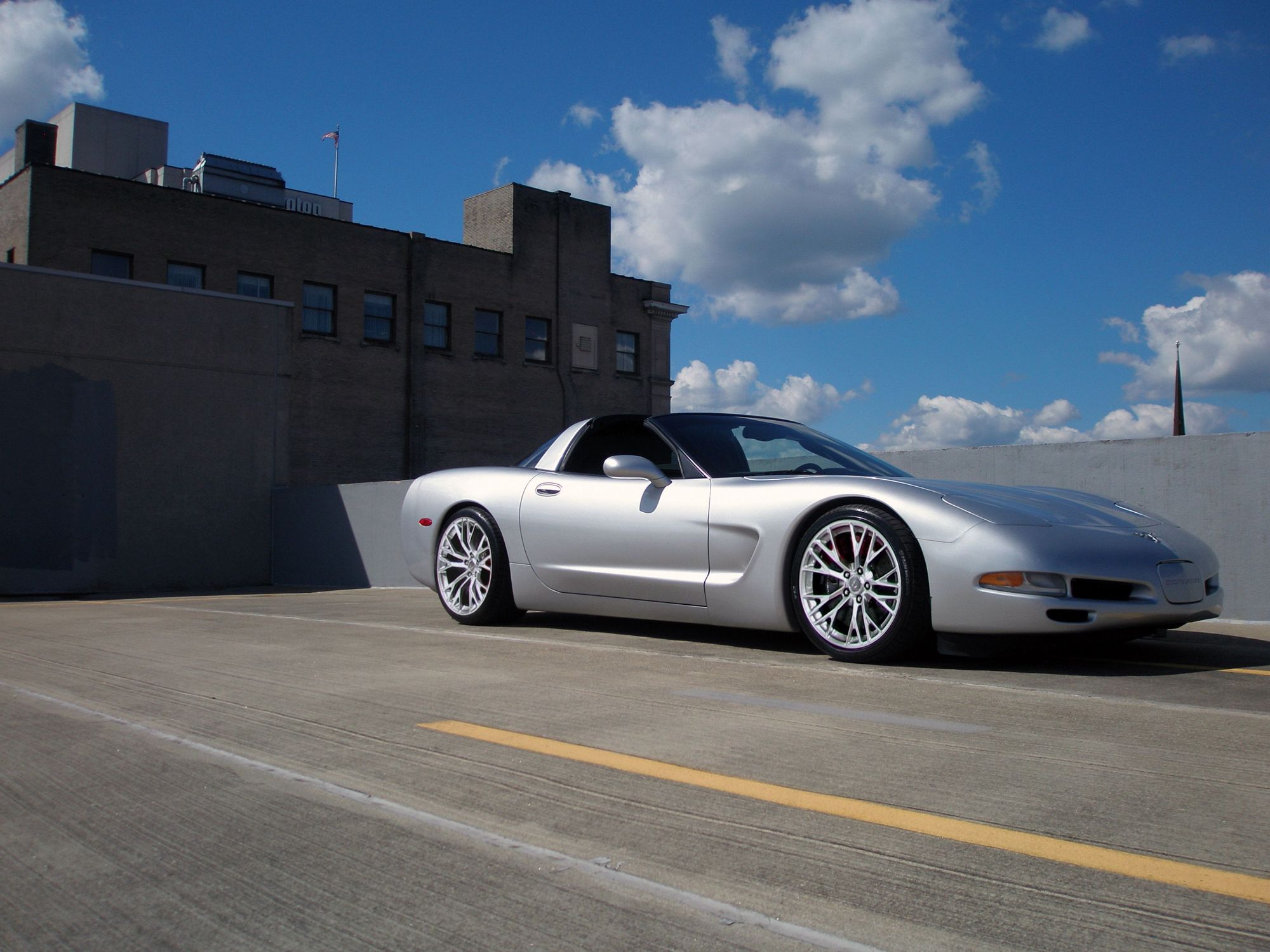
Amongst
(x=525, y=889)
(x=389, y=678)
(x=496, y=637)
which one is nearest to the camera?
(x=525, y=889)

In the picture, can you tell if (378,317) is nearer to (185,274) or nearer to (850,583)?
(185,274)

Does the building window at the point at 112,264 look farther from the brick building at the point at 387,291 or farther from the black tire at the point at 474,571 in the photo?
the black tire at the point at 474,571

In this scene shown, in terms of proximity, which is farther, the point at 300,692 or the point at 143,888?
the point at 300,692

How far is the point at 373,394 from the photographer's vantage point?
3319 centimetres

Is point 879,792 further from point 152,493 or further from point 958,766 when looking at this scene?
point 152,493

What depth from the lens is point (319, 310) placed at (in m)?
32.4

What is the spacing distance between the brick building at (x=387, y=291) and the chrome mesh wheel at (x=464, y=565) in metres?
22.1

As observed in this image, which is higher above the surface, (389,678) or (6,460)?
(6,460)

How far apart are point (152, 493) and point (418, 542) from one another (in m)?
10.5

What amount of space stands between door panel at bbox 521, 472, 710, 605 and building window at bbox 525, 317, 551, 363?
3101cm

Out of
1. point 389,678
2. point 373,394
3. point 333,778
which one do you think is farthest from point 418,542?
point 373,394

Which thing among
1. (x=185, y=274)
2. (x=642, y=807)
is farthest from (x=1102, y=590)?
(x=185, y=274)

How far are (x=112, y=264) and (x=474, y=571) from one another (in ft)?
82.4

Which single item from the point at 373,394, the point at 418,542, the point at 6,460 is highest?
the point at 373,394
